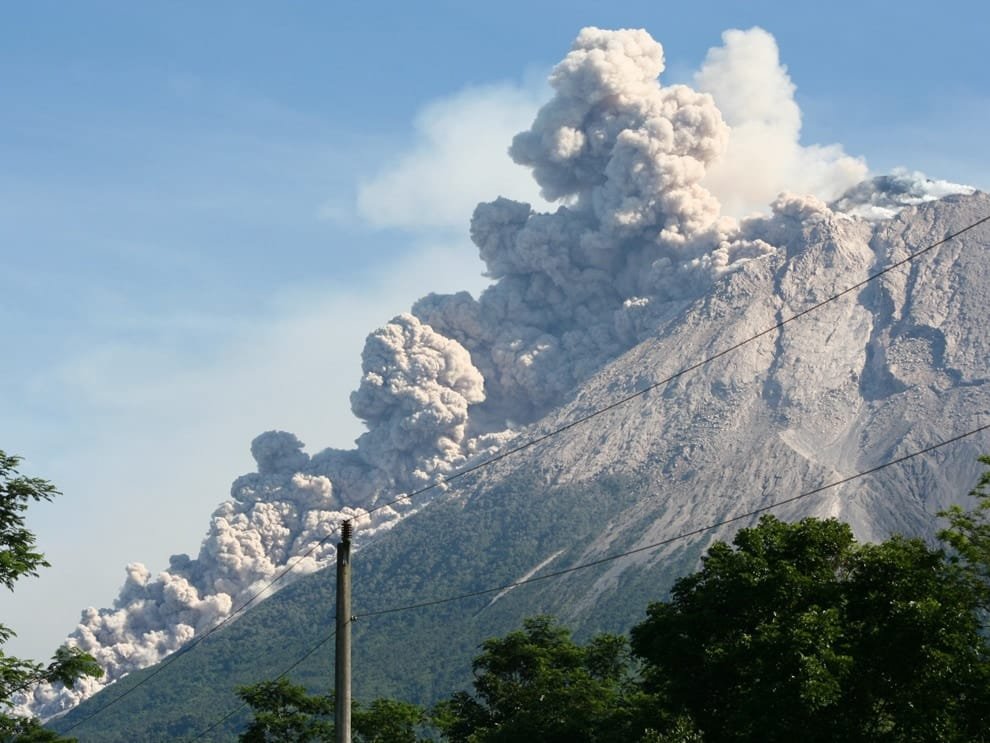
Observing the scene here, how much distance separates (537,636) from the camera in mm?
69250

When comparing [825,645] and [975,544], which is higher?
[975,544]

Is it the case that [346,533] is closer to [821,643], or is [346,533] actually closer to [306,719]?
[821,643]

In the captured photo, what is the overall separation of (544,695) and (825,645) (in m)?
22.5

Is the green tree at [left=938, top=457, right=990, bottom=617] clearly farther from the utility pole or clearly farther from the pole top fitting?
the utility pole

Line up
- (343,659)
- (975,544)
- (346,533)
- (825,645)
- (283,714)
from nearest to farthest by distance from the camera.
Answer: (343,659), (346,533), (825,645), (975,544), (283,714)

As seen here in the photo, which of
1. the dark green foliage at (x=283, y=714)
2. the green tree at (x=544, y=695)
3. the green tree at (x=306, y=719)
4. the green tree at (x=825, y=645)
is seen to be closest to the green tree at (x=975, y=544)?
the green tree at (x=825, y=645)

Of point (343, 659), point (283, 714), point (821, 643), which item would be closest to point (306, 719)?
point (283, 714)

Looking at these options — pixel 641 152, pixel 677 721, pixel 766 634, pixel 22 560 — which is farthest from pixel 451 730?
pixel 641 152

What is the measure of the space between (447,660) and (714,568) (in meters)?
148

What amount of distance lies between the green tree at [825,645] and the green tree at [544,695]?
17.6 ft

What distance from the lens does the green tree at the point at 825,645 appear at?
32.7 metres

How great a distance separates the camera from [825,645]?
33.5 m

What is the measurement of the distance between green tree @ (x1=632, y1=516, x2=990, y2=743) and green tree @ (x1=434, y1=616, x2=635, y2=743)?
5.37 meters

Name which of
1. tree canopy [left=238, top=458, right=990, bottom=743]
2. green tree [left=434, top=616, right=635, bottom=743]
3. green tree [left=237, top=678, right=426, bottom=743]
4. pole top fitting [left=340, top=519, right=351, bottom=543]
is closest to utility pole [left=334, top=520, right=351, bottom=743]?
pole top fitting [left=340, top=519, right=351, bottom=543]
